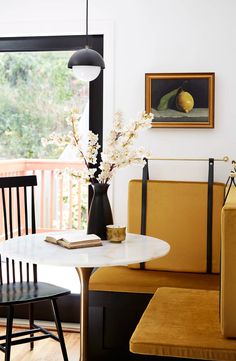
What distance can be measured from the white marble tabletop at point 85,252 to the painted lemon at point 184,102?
1.00m

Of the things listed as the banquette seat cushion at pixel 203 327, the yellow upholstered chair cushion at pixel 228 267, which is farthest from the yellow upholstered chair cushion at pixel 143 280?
the yellow upholstered chair cushion at pixel 228 267

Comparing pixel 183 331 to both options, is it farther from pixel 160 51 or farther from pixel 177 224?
pixel 160 51

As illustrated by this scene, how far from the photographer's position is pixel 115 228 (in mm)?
2914

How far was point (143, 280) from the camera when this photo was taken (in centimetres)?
322

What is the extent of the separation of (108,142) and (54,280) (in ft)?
5.34

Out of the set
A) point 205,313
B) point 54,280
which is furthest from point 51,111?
point 205,313

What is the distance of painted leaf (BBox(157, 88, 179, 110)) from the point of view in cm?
364

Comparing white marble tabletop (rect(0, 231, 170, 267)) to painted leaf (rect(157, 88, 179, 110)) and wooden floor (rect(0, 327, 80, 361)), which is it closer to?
wooden floor (rect(0, 327, 80, 361))

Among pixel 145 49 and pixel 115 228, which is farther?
pixel 145 49

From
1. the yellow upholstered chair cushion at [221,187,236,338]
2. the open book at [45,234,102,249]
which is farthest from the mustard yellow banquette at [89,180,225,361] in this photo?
the yellow upholstered chair cushion at [221,187,236,338]

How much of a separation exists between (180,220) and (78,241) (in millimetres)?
949

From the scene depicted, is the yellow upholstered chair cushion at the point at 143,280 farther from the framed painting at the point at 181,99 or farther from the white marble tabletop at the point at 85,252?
the framed painting at the point at 181,99

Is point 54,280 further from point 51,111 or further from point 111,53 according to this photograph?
point 111,53

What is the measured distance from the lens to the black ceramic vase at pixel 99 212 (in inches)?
116
